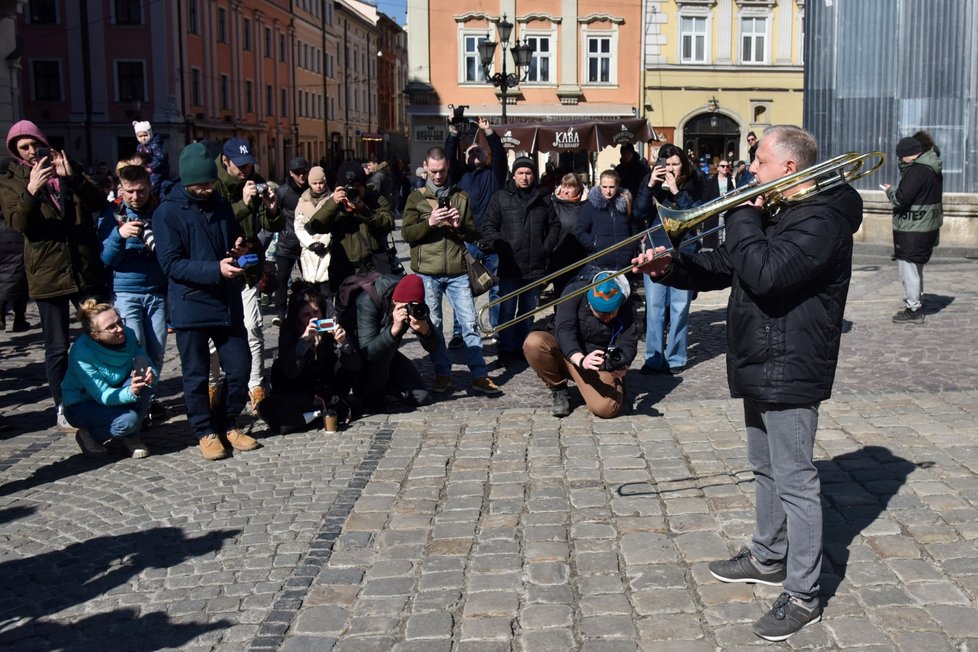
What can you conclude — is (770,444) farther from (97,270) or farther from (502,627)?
(97,270)

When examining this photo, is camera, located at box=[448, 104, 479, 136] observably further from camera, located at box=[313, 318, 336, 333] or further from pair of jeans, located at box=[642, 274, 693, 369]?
camera, located at box=[313, 318, 336, 333]

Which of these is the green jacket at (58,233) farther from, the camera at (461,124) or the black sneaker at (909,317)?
the black sneaker at (909,317)

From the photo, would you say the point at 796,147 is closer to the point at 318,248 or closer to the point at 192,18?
the point at 318,248

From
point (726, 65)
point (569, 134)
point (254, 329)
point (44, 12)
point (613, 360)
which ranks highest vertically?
point (44, 12)

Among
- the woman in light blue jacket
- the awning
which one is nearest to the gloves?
the woman in light blue jacket

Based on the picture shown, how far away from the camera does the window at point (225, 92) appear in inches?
2002

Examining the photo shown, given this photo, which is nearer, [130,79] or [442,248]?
[442,248]

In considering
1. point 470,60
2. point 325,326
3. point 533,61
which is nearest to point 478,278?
point 325,326

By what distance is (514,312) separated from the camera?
32.8 ft

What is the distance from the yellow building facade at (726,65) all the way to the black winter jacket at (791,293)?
37.1m

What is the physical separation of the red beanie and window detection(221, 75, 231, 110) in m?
45.4

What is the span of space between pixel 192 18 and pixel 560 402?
4341 cm

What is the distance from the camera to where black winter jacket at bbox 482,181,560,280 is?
9680 millimetres

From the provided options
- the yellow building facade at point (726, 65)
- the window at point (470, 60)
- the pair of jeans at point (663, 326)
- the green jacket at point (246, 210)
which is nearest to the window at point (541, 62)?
the window at point (470, 60)
